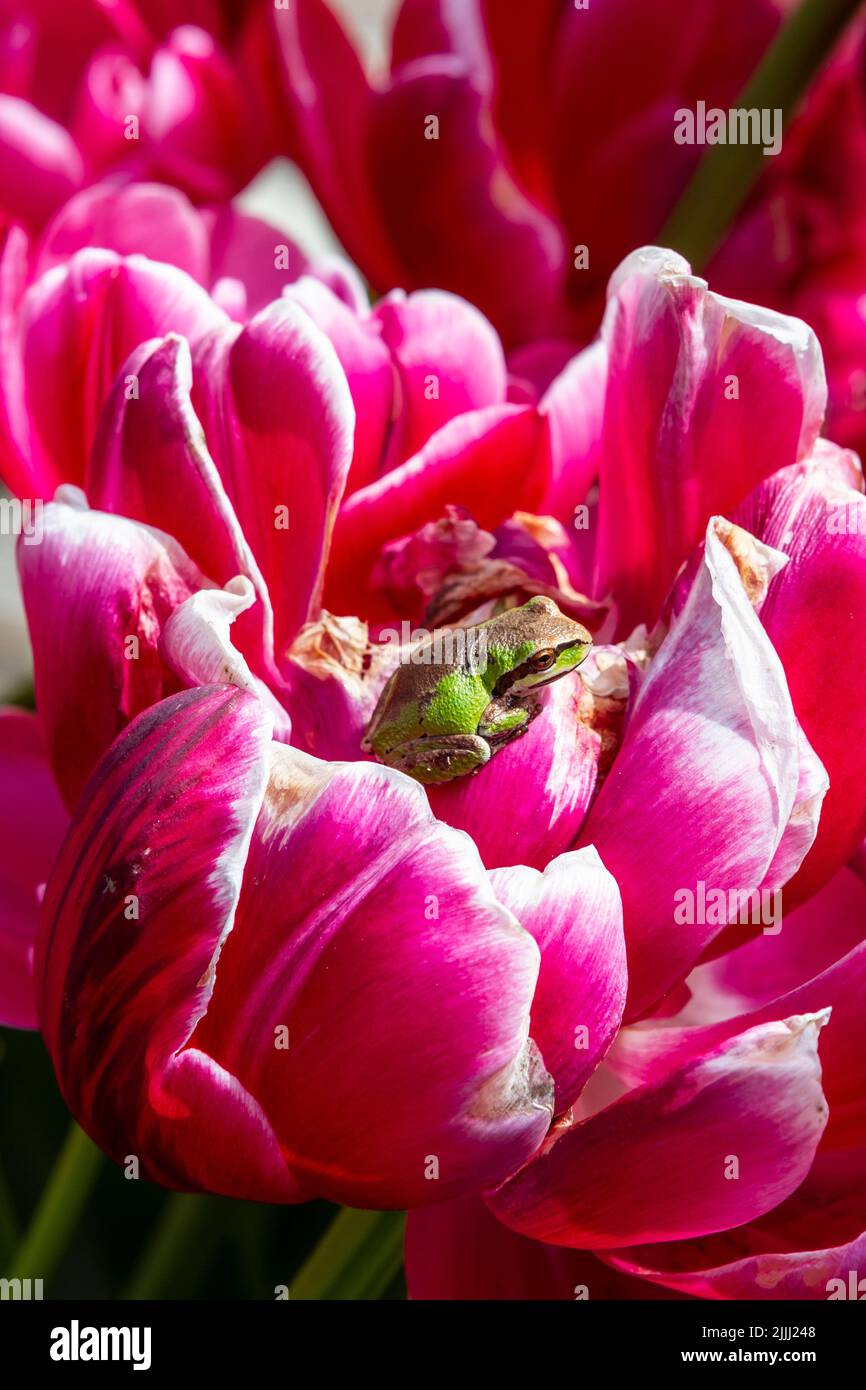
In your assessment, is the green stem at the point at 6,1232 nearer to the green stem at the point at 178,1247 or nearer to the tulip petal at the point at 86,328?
the green stem at the point at 178,1247

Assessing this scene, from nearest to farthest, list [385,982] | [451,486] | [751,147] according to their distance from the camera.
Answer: [385,982] → [451,486] → [751,147]

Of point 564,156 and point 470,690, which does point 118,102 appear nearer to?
point 564,156

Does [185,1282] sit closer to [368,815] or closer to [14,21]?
[368,815]

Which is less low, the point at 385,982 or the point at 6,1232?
the point at 385,982

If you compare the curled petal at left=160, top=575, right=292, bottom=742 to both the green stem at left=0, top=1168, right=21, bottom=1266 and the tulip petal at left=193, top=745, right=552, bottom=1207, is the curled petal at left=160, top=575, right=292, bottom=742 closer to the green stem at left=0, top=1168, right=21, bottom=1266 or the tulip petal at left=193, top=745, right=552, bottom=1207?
the tulip petal at left=193, top=745, right=552, bottom=1207

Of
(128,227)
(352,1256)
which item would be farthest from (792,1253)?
(128,227)
